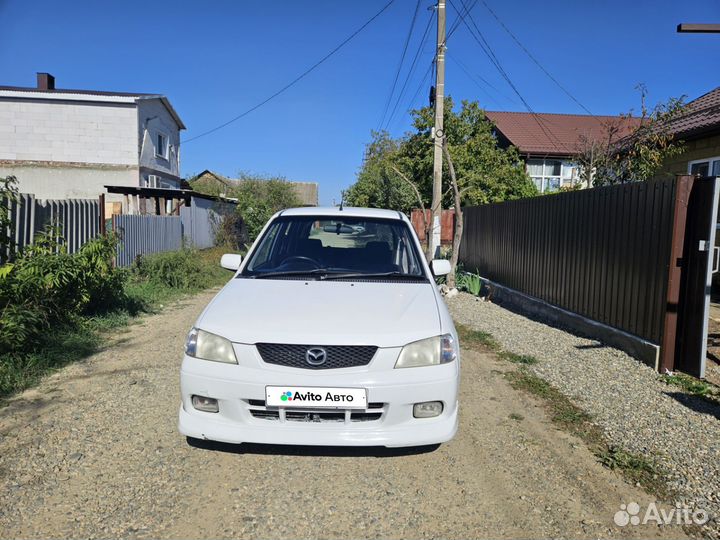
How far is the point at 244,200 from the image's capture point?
2122 centimetres

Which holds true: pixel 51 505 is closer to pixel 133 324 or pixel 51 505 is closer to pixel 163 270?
pixel 133 324

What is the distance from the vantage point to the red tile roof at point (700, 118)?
10.6 meters

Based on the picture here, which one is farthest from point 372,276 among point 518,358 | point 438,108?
point 438,108

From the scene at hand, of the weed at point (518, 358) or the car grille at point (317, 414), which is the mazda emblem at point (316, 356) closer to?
the car grille at point (317, 414)

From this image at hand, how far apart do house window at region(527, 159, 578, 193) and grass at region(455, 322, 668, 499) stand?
65.7 ft

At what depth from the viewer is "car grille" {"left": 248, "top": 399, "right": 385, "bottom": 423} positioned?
9.78 ft

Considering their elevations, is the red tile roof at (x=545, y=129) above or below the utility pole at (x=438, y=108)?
above

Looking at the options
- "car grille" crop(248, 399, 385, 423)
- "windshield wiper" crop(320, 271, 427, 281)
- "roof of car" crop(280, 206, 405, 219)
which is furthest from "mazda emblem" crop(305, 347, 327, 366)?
"roof of car" crop(280, 206, 405, 219)

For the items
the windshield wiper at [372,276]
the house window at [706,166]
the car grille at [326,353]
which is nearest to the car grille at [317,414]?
the car grille at [326,353]

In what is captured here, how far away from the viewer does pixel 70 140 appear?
69.8 ft

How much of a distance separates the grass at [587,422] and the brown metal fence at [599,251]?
1.09 metres

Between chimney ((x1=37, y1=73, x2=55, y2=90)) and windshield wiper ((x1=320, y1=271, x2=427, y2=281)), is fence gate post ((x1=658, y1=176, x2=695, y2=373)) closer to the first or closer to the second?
windshield wiper ((x1=320, y1=271, x2=427, y2=281))

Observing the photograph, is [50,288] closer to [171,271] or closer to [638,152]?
[171,271]

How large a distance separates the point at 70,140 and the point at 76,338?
18451mm
